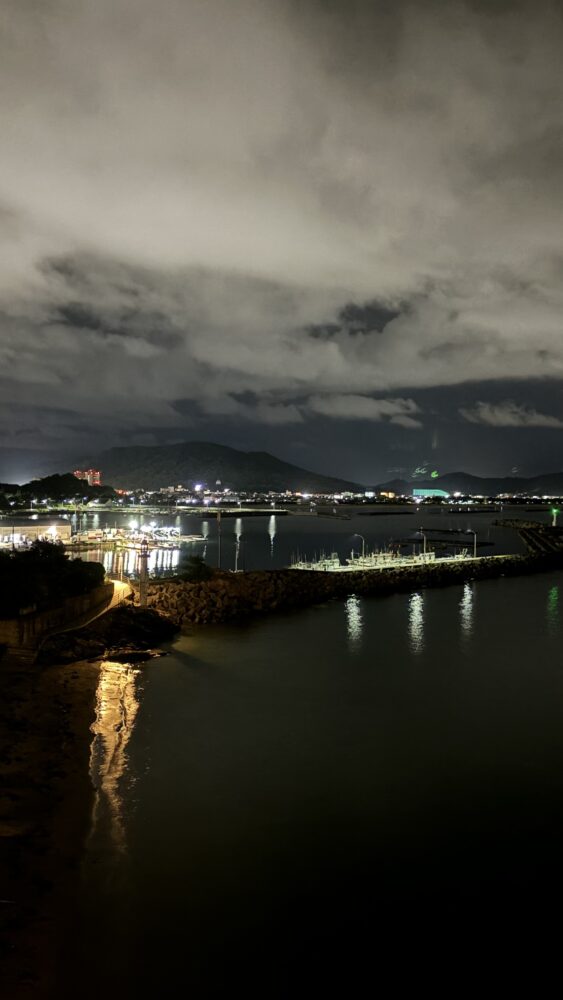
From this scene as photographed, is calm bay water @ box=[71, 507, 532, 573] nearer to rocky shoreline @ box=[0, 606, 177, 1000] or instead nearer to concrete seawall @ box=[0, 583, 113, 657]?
concrete seawall @ box=[0, 583, 113, 657]

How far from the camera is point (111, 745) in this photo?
975 cm

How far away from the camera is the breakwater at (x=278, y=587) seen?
19.8 metres

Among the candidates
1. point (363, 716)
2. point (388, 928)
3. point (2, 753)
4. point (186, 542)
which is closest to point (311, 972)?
point (388, 928)

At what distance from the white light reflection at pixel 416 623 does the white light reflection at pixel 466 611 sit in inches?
54.0

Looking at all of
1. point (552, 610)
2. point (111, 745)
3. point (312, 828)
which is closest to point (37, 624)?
point (111, 745)

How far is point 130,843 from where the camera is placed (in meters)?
7.04

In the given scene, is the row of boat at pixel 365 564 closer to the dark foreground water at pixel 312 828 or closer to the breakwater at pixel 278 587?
the breakwater at pixel 278 587

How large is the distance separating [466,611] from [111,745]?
17931 millimetres

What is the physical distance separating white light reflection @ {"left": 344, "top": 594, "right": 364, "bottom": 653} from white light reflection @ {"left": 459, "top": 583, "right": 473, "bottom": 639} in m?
3.34

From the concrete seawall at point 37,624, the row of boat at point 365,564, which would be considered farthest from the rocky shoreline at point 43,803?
the row of boat at point 365,564

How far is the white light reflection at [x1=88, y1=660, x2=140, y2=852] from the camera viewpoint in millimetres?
7320

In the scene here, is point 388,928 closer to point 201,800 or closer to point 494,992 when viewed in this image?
point 494,992

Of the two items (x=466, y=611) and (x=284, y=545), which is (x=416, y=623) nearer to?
(x=466, y=611)

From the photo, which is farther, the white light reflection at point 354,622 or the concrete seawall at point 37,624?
the white light reflection at point 354,622
